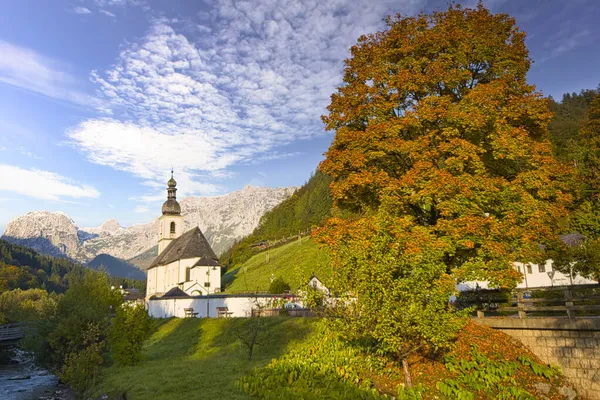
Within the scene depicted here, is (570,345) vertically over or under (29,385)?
over

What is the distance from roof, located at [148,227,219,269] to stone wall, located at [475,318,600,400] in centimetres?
6120

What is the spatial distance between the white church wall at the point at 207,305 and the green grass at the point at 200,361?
16.5ft

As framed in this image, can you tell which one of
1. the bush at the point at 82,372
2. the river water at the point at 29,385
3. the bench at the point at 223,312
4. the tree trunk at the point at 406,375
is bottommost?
the river water at the point at 29,385

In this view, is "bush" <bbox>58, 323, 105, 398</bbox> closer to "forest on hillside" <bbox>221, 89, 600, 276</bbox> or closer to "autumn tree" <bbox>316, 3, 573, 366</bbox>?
"autumn tree" <bbox>316, 3, 573, 366</bbox>

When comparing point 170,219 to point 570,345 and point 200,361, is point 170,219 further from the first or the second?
point 570,345

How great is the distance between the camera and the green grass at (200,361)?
15.1 m

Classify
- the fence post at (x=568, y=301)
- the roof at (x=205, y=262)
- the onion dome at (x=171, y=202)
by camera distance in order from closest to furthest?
the fence post at (x=568, y=301) < the roof at (x=205, y=262) < the onion dome at (x=171, y=202)

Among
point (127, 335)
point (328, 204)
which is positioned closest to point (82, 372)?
point (127, 335)

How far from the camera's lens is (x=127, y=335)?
24812 mm

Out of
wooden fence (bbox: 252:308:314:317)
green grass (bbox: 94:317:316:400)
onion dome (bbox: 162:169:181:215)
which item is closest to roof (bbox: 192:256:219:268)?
onion dome (bbox: 162:169:181:215)

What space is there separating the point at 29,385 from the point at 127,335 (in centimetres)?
1300

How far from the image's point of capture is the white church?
69.6m

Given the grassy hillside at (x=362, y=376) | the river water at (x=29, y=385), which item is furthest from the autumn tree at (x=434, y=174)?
the river water at (x=29, y=385)

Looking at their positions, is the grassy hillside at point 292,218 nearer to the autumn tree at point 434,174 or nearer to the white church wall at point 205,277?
the white church wall at point 205,277
